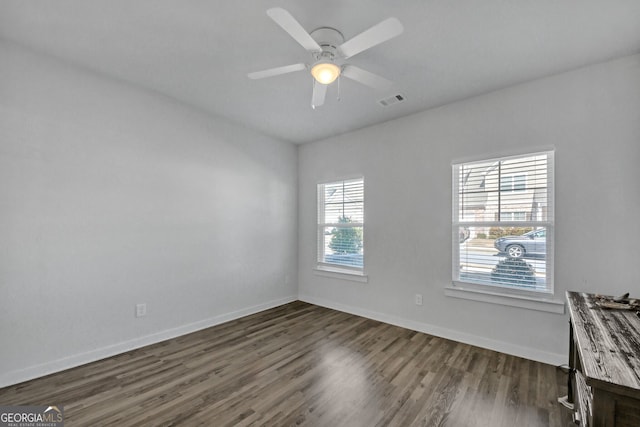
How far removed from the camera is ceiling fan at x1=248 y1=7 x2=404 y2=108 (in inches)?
63.7

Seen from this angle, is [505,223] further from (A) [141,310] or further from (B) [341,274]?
(A) [141,310]

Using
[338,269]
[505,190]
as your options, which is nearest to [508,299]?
[505,190]

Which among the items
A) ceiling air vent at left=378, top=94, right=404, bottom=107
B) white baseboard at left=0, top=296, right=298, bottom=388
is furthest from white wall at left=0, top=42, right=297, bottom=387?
ceiling air vent at left=378, top=94, right=404, bottom=107

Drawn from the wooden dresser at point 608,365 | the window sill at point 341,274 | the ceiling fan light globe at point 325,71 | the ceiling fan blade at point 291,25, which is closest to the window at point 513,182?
the wooden dresser at point 608,365

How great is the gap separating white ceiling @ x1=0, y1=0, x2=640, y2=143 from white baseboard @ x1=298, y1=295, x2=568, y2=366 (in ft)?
8.61

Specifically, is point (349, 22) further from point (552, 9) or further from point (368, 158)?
point (368, 158)

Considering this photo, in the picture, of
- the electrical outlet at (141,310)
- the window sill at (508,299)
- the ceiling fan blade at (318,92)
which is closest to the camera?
the ceiling fan blade at (318,92)

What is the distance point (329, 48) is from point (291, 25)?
0.52 m

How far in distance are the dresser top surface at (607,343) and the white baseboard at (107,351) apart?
11.6ft

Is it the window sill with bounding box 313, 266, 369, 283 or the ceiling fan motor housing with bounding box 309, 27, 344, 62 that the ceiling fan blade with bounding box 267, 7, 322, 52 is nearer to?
the ceiling fan motor housing with bounding box 309, 27, 344, 62

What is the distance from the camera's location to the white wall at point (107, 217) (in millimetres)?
2328

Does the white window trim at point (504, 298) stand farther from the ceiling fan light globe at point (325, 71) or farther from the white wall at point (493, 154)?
the ceiling fan light globe at point (325, 71)

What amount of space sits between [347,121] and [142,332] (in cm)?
349

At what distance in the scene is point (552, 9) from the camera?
6.12ft
